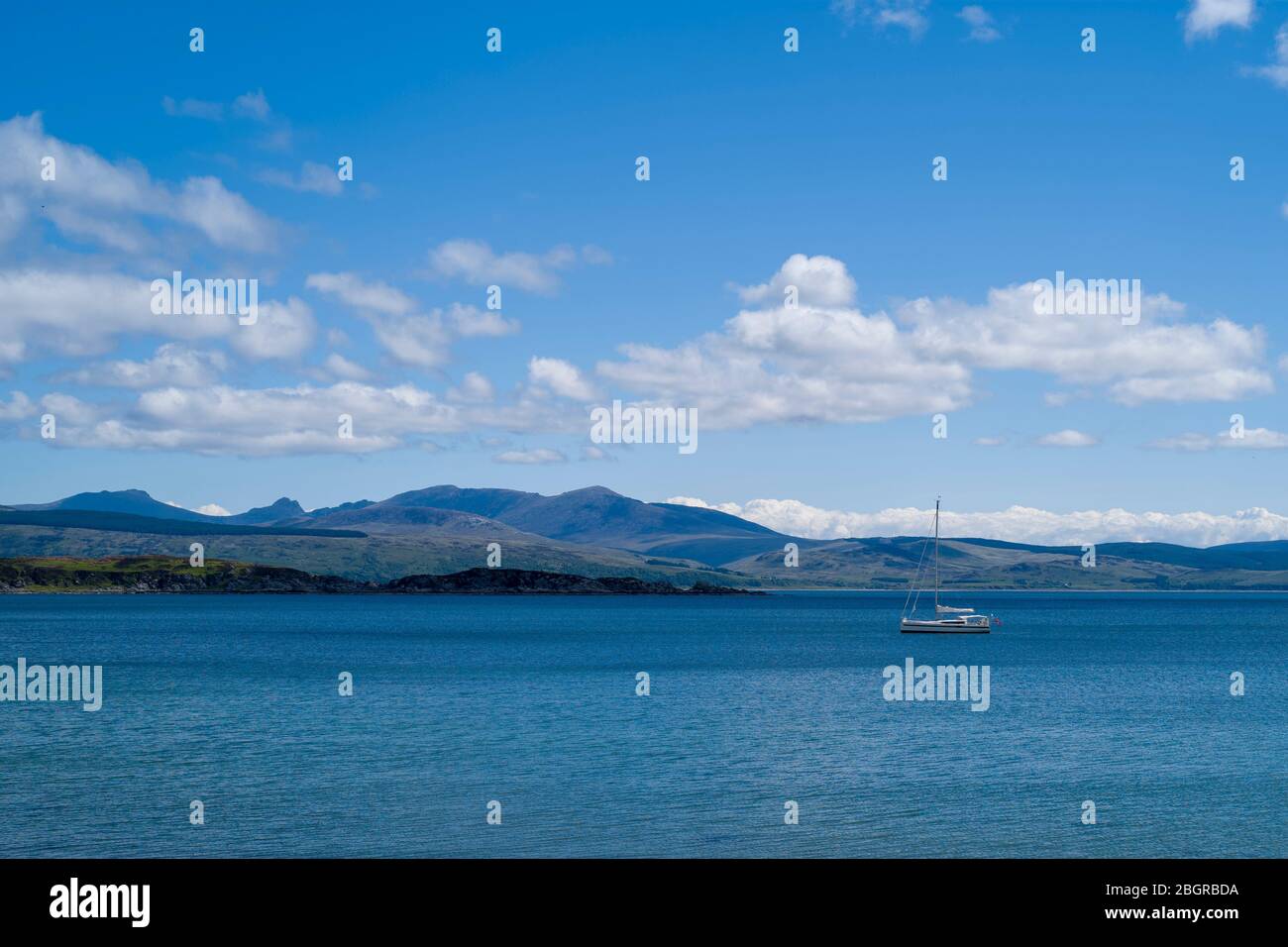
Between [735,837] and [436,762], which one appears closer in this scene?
[735,837]

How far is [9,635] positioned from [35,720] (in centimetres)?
11842

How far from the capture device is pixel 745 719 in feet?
260

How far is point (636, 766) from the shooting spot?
58.8m

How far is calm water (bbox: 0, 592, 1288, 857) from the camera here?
140 ft

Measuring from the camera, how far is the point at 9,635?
17638 centimetres

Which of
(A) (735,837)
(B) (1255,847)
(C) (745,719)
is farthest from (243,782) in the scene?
(B) (1255,847)

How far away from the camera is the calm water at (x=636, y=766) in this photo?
4278cm
